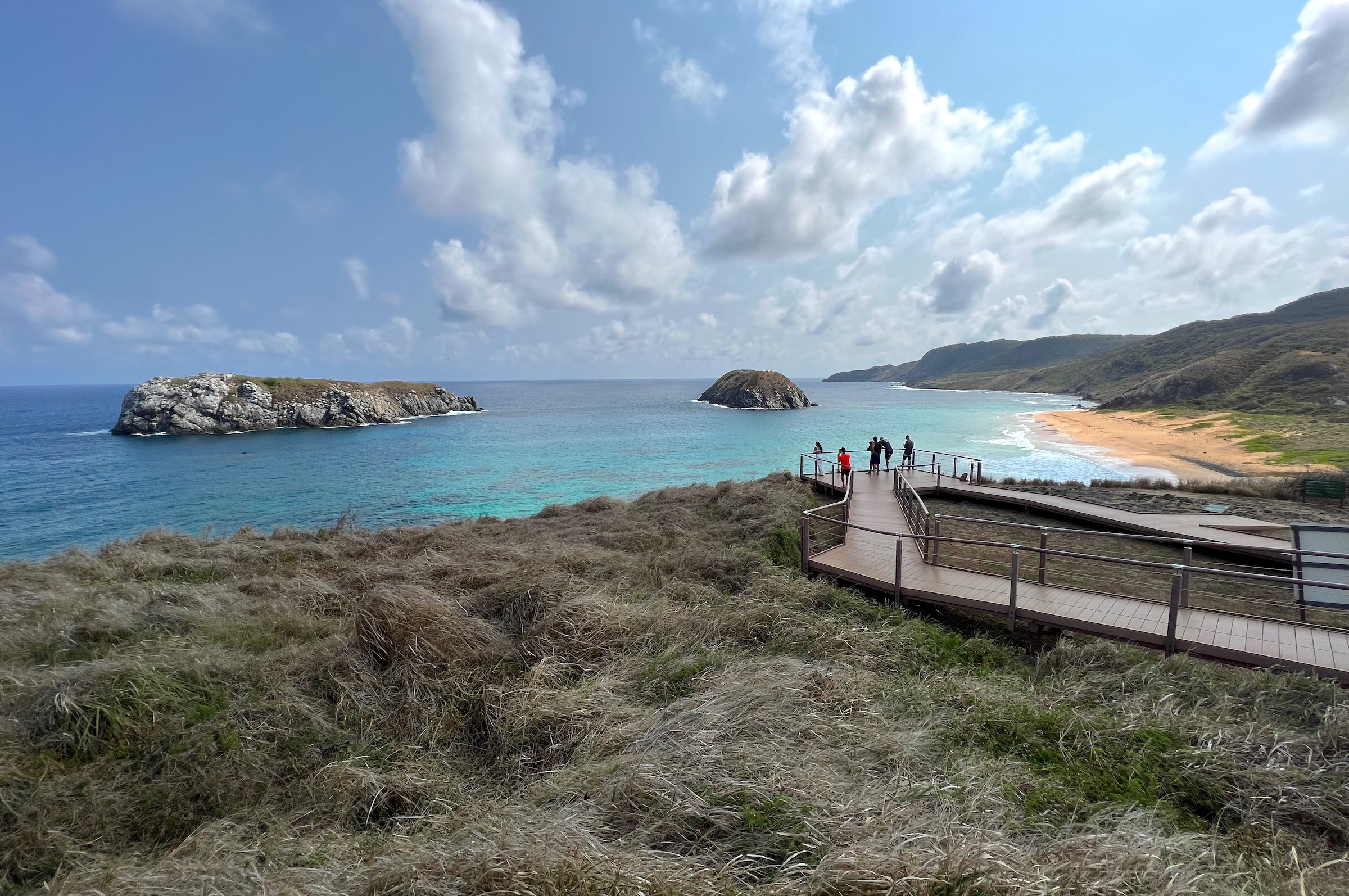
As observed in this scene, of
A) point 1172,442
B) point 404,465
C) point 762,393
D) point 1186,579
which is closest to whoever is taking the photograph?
point 1186,579

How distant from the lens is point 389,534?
603 inches

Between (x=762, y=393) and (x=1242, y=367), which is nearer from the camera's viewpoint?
(x=1242, y=367)

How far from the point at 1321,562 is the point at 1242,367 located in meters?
97.5

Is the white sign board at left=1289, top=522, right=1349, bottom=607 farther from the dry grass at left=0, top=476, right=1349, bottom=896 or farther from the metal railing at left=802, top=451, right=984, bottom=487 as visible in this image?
the metal railing at left=802, top=451, right=984, bottom=487

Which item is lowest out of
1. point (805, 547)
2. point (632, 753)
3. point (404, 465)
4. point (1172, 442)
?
point (404, 465)

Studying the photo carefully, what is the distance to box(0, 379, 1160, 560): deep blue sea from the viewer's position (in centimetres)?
2681

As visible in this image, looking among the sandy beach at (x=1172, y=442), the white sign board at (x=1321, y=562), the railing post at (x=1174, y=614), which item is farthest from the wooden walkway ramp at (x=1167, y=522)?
the sandy beach at (x=1172, y=442)

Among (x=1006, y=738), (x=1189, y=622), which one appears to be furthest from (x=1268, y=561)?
(x=1006, y=738)

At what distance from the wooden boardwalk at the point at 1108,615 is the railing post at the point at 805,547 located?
154 mm

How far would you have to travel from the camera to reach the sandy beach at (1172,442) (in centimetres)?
2997

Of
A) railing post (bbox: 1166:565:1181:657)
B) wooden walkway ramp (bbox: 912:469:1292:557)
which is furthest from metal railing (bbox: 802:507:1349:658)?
wooden walkway ramp (bbox: 912:469:1292:557)

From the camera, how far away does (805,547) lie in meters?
9.48

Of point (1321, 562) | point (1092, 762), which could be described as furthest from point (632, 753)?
point (1321, 562)

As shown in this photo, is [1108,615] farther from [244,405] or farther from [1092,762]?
[244,405]
